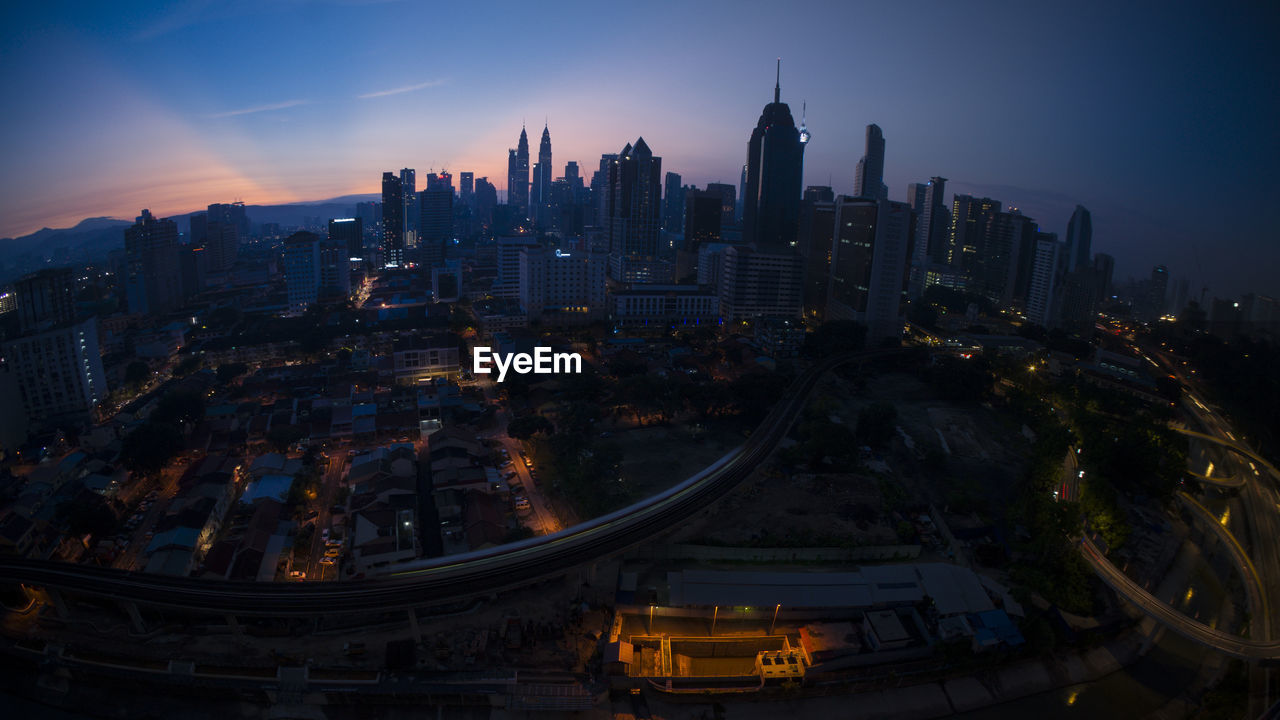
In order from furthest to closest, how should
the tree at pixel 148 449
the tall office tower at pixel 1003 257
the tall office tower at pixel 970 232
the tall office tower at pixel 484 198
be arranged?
the tall office tower at pixel 484 198 → the tall office tower at pixel 970 232 → the tall office tower at pixel 1003 257 → the tree at pixel 148 449

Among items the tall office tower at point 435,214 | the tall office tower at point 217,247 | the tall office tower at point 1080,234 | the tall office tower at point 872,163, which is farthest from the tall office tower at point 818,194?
the tall office tower at point 217,247

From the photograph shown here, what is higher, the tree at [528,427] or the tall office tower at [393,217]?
the tall office tower at [393,217]

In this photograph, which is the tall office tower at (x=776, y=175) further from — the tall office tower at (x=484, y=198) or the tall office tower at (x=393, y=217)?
the tall office tower at (x=484, y=198)

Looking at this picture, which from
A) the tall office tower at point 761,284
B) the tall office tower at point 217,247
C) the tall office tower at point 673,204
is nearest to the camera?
the tall office tower at point 761,284

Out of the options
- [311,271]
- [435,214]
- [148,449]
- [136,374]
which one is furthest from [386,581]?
[435,214]

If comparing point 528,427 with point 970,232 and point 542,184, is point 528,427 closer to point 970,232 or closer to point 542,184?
point 970,232

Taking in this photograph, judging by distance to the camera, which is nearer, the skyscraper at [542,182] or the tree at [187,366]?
the tree at [187,366]

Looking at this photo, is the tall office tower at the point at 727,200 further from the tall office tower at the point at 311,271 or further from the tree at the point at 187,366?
the tree at the point at 187,366
